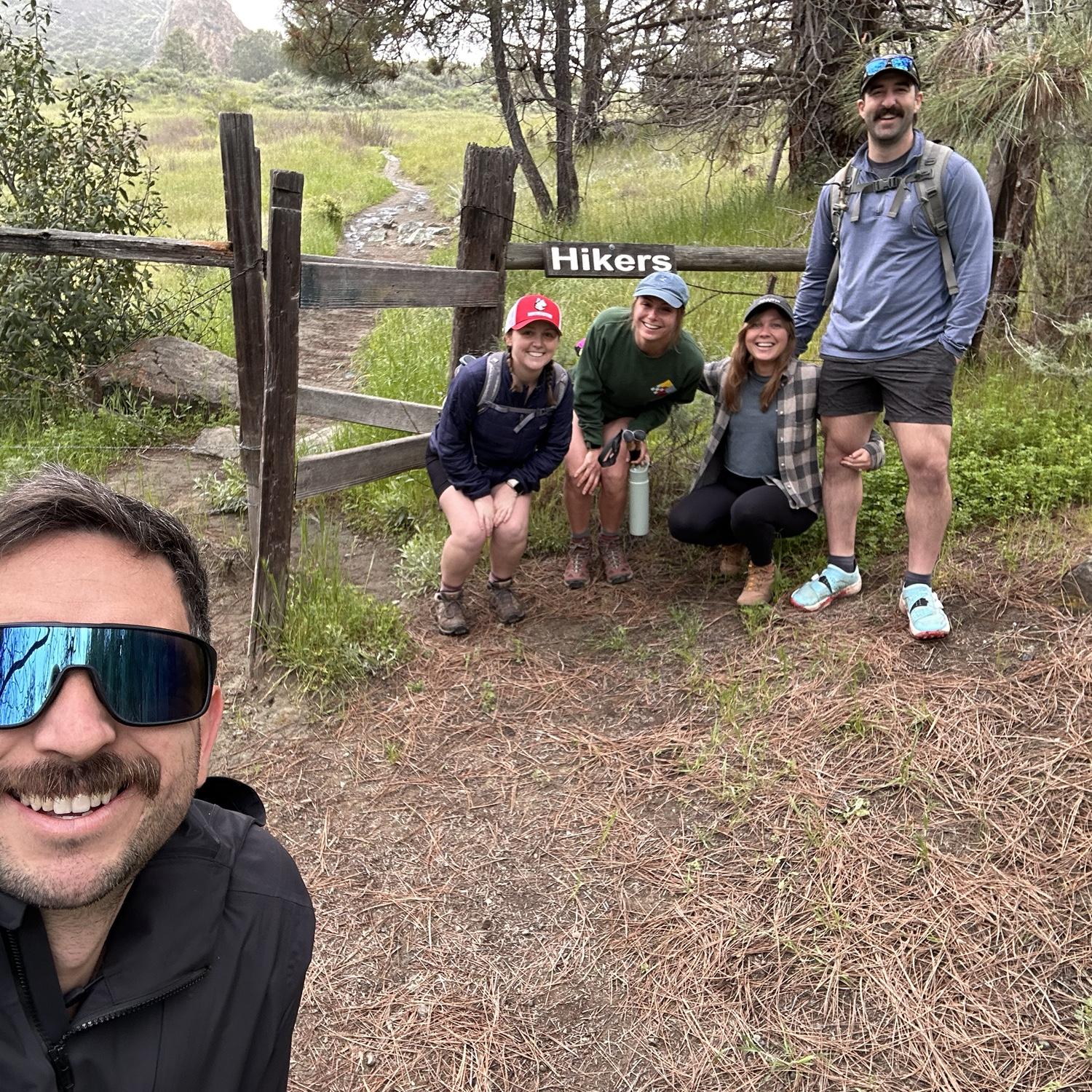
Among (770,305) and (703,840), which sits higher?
(770,305)

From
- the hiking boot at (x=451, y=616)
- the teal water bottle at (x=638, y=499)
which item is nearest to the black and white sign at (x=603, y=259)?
the teal water bottle at (x=638, y=499)

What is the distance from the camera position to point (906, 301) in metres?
3.90

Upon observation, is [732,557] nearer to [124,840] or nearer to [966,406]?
[966,406]

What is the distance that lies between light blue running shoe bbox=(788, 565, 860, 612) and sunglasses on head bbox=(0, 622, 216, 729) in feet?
11.2

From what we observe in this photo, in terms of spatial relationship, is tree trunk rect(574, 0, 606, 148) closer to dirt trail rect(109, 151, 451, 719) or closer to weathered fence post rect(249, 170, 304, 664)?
dirt trail rect(109, 151, 451, 719)

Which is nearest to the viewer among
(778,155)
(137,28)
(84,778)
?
(84,778)

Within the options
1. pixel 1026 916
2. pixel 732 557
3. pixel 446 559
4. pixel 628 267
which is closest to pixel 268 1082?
pixel 1026 916

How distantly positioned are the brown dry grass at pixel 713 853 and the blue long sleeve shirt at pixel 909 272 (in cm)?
106

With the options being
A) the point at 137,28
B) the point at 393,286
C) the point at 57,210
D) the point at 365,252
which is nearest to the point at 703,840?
the point at 393,286

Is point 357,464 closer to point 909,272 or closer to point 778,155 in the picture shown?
point 909,272

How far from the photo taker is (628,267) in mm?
4984

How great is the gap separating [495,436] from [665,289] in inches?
39.3

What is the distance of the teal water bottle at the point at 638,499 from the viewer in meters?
4.70

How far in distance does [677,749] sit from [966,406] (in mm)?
3044
